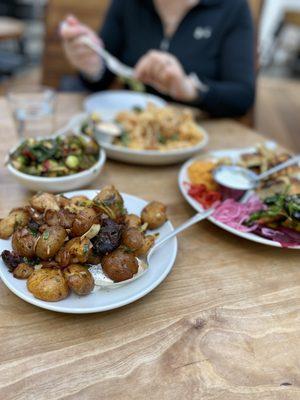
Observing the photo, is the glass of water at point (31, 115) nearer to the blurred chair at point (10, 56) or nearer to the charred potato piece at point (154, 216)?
the charred potato piece at point (154, 216)

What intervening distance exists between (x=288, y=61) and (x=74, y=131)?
6080 mm

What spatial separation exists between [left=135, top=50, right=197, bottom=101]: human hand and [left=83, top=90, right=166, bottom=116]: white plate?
0.41ft

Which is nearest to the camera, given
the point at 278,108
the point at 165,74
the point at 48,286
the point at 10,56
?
the point at 48,286

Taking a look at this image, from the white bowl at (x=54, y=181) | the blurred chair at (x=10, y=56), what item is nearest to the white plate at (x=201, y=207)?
the white bowl at (x=54, y=181)

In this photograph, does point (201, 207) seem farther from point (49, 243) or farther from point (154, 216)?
point (49, 243)

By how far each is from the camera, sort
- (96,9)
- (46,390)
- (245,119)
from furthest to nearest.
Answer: (96,9)
(245,119)
(46,390)

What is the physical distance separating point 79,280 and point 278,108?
4.18m

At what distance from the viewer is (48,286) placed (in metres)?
0.64

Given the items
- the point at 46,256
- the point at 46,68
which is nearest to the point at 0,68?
the point at 46,68

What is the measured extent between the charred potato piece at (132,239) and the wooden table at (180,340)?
11 centimetres

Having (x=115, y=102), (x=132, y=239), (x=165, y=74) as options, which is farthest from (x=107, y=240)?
(x=115, y=102)

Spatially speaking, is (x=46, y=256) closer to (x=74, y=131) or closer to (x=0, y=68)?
(x=74, y=131)

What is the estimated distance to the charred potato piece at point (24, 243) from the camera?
708mm

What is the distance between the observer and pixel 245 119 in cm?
231
